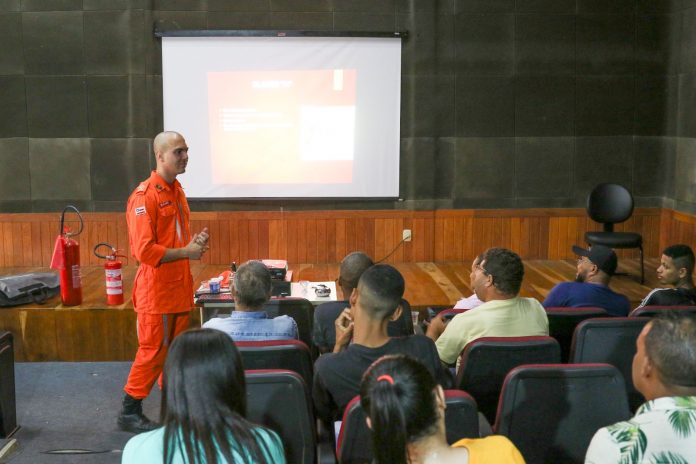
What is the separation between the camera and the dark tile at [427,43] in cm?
710

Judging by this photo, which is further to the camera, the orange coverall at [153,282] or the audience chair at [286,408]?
the orange coverall at [153,282]

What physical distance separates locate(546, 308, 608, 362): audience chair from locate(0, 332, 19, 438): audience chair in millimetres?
2755

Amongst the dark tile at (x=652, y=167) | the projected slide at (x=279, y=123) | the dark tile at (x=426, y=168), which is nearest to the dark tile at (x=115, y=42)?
the projected slide at (x=279, y=123)

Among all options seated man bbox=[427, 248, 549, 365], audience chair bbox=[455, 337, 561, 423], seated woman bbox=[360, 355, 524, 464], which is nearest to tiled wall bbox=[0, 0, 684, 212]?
seated man bbox=[427, 248, 549, 365]

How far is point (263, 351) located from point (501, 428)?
2.96ft

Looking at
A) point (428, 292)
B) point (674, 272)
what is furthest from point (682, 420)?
point (428, 292)

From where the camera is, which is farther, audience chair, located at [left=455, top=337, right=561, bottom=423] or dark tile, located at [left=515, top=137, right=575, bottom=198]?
dark tile, located at [left=515, top=137, right=575, bottom=198]

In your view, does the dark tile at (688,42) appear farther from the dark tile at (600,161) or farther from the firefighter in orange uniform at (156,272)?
the firefighter in orange uniform at (156,272)

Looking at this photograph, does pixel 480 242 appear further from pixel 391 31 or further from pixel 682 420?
pixel 682 420

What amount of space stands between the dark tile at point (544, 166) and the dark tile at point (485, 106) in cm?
23

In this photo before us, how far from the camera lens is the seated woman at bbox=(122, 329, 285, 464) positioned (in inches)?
68.9

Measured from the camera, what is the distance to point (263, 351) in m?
2.91

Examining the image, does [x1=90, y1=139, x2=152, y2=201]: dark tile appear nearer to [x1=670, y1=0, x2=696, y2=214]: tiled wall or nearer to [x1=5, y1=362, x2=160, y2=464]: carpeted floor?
[x1=5, y1=362, x2=160, y2=464]: carpeted floor

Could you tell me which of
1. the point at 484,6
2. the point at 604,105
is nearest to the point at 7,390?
the point at 484,6
